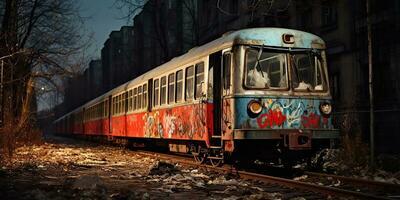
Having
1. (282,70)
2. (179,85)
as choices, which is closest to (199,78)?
(179,85)

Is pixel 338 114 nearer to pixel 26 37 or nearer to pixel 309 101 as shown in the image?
pixel 309 101

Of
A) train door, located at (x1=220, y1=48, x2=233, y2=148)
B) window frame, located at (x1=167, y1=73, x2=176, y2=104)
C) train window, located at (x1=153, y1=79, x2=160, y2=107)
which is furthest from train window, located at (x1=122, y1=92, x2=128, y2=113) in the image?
train door, located at (x1=220, y1=48, x2=233, y2=148)

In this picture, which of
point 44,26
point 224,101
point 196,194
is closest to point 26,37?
point 44,26

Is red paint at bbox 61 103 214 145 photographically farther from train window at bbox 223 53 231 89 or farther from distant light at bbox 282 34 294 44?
distant light at bbox 282 34 294 44

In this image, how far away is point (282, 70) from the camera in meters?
11.4

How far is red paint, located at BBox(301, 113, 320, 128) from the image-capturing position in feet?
37.1

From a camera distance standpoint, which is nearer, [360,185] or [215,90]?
[360,185]

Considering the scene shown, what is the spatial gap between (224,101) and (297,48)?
2.06 metres

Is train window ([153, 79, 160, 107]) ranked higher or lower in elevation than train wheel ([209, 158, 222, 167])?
higher

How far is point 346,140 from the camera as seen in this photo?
537 inches

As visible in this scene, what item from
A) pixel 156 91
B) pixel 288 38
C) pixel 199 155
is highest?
pixel 288 38

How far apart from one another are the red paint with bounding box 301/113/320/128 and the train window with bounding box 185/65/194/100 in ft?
11.2

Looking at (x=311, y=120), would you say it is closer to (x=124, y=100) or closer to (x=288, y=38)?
(x=288, y=38)

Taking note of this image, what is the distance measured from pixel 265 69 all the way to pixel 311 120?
1524 mm
